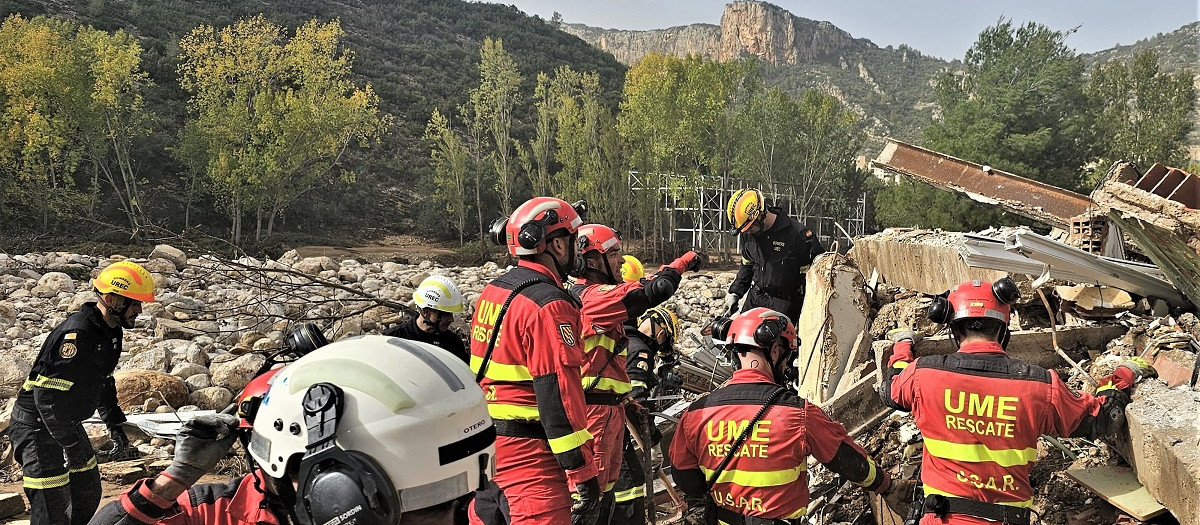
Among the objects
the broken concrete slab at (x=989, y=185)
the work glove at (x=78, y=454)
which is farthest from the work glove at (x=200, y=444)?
the broken concrete slab at (x=989, y=185)

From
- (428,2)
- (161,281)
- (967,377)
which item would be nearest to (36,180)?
(161,281)

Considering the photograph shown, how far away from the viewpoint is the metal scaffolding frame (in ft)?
110

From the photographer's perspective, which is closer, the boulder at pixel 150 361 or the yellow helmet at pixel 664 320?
the yellow helmet at pixel 664 320

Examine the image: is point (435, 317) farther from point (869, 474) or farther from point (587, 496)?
point (869, 474)

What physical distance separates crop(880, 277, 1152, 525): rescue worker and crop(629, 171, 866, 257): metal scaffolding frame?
28617 millimetres

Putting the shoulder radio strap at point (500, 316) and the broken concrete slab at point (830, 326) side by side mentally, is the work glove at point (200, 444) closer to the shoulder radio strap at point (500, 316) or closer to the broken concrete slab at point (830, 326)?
the shoulder radio strap at point (500, 316)

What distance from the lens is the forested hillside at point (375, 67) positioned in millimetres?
34469

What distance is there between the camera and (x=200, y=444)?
7.00 feet

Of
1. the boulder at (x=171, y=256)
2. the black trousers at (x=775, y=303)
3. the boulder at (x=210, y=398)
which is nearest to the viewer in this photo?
the black trousers at (x=775, y=303)

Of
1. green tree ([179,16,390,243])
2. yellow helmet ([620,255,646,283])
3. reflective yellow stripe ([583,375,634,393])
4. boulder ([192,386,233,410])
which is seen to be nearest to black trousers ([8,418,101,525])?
reflective yellow stripe ([583,375,634,393])

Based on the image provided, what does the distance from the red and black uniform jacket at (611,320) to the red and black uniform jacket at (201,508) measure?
206 cm

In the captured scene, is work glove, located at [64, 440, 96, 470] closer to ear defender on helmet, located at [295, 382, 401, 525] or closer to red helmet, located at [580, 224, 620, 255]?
red helmet, located at [580, 224, 620, 255]

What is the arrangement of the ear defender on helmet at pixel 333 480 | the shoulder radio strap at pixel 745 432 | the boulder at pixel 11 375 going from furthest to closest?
the boulder at pixel 11 375
the shoulder radio strap at pixel 745 432
the ear defender on helmet at pixel 333 480

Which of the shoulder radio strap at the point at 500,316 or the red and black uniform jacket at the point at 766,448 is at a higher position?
the shoulder radio strap at the point at 500,316
